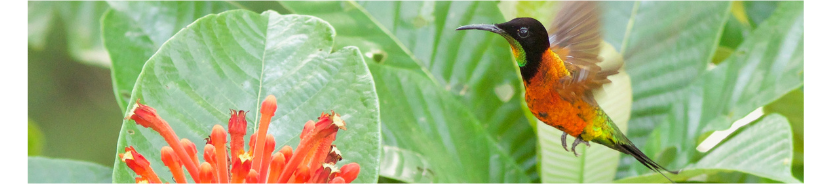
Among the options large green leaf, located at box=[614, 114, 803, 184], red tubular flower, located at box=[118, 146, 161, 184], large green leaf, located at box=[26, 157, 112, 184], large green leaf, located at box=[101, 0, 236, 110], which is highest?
large green leaf, located at box=[101, 0, 236, 110]

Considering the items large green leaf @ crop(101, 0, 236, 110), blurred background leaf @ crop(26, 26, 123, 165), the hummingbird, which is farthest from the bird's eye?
blurred background leaf @ crop(26, 26, 123, 165)

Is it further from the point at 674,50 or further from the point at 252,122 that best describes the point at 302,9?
the point at 674,50

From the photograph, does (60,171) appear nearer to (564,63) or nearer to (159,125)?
(159,125)

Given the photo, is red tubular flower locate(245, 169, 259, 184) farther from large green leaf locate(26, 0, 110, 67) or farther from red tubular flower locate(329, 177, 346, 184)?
large green leaf locate(26, 0, 110, 67)

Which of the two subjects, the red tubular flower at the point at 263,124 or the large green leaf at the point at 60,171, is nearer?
the red tubular flower at the point at 263,124

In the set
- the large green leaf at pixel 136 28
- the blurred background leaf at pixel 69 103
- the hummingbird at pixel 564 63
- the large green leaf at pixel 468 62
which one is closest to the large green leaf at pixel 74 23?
the blurred background leaf at pixel 69 103

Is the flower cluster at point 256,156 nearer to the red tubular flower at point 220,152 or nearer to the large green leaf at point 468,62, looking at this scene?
the red tubular flower at point 220,152

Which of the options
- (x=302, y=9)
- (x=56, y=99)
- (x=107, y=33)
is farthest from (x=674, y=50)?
(x=56, y=99)
